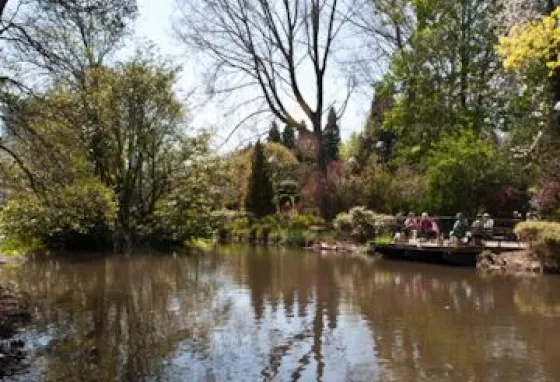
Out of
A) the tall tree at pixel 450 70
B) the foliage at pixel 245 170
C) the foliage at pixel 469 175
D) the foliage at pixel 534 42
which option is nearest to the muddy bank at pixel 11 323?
the foliage at pixel 534 42

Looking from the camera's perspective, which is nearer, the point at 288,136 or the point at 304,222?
the point at 304,222

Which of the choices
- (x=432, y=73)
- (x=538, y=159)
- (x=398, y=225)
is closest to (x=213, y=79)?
(x=432, y=73)

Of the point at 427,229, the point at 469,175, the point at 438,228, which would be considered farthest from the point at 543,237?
the point at 469,175

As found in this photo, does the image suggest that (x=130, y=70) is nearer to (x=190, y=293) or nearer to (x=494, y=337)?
(x=190, y=293)

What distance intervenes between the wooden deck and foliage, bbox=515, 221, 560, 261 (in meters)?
1.79

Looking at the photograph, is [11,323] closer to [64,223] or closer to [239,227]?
[64,223]

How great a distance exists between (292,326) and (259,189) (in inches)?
1292

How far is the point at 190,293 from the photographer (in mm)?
17531

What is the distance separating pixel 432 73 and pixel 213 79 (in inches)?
463

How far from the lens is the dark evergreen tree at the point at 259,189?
45188mm

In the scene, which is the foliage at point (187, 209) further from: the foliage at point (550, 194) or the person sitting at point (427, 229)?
the foliage at point (550, 194)

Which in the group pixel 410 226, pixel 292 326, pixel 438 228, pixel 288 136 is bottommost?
pixel 292 326

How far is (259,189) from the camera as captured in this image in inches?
1793

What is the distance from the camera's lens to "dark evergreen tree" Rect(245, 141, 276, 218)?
45.2 m
